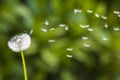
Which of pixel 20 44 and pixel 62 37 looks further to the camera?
pixel 62 37

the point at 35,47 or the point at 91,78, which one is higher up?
the point at 35,47

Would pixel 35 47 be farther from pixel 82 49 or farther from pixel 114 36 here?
pixel 114 36

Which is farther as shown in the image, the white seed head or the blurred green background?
the blurred green background

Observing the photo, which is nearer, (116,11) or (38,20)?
(38,20)

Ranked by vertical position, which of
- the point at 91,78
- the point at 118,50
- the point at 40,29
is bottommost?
the point at 91,78

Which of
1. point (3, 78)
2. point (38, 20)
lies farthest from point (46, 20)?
point (3, 78)

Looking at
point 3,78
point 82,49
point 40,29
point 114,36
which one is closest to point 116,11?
point 114,36

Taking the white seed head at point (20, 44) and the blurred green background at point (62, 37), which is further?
the blurred green background at point (62, 37)

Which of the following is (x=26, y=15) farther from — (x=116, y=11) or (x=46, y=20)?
(x=116, y=11)
